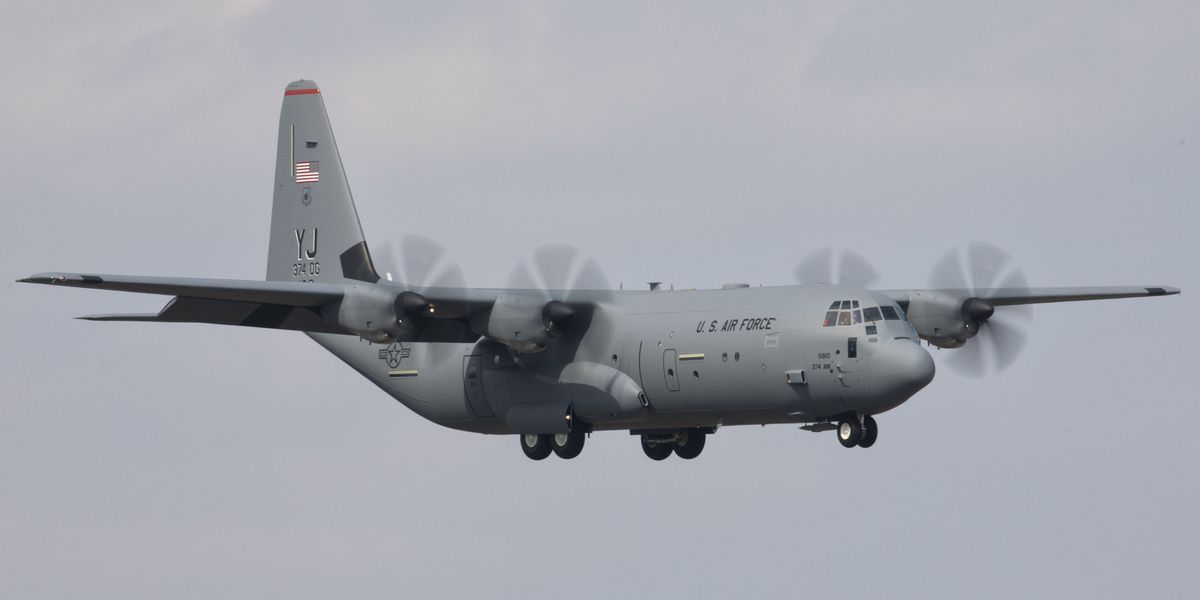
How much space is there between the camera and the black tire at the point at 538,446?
36875mm

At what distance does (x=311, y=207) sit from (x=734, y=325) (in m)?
11.8

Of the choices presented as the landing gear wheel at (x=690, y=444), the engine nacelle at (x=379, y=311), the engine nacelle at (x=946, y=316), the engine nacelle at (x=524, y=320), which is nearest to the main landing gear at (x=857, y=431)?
the engine nacelle at (x=946, y=316)

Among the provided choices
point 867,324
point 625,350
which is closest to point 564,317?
point 625,350

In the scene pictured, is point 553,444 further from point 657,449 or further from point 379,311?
point 379,311

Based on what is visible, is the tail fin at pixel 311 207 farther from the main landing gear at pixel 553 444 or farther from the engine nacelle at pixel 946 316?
Result: the engine nacelle at pixel 946 316

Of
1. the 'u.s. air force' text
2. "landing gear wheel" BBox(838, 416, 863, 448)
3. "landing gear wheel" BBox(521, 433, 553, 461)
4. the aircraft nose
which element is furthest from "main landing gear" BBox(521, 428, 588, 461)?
the aircraft nose

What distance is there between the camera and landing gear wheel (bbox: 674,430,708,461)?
38.4 meters

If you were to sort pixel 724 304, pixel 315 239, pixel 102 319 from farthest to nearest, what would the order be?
pixel 315 239, pixel 102 319, pixel 724 304

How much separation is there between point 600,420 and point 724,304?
3.35m

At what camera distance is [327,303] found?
3478cm

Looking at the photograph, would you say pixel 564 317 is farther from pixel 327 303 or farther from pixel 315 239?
pixel 315 239

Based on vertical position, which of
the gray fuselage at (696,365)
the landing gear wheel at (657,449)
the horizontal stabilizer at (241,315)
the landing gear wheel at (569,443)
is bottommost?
the landing gear wheel at (569,443)

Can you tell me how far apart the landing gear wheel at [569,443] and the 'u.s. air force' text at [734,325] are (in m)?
3.49

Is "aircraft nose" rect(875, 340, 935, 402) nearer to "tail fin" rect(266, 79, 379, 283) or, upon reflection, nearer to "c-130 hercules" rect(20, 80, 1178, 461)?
"c-130 hercules" rect(20, 80, 1178, 461)
